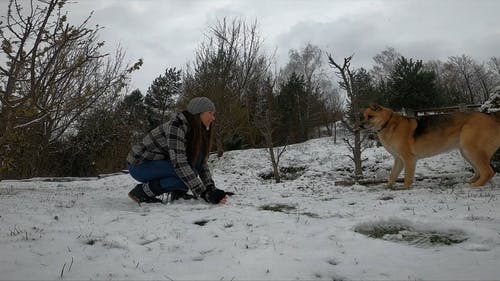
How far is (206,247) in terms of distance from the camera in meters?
3.01

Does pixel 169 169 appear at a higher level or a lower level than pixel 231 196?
higher

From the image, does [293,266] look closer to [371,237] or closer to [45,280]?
[371,237]

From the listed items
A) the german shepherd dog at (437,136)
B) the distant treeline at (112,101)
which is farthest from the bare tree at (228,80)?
the german shepherd dog at (437,136)

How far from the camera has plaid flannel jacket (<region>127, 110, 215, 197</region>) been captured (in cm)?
480

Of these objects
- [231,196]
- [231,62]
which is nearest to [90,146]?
[231,62]

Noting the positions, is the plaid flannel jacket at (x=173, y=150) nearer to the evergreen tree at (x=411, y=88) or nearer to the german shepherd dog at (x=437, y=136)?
the german shepherd dog at (x=437, y=136)

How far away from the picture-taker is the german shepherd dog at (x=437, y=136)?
18.7 ft

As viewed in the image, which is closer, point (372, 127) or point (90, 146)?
point (372, 127)

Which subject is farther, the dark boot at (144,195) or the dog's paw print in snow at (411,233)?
the dark boot at (144,195)

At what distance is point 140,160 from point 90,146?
601 inches

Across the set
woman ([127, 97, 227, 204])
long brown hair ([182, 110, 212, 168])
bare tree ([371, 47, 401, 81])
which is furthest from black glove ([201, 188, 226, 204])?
bare tree ([371, 47, 401, 81])

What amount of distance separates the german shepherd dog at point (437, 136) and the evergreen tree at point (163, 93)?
2434 centimetres

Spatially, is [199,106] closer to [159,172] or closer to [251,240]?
[159,172]

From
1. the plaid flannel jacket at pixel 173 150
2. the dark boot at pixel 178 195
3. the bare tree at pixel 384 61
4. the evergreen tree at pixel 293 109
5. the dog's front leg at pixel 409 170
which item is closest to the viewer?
the plaid flannel jacket at pixel 173 150
